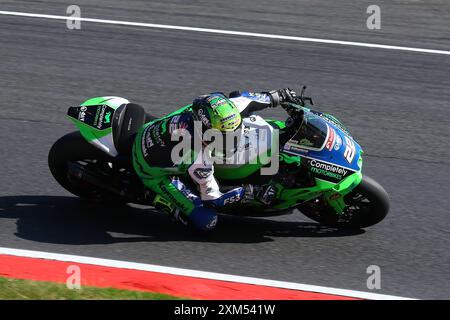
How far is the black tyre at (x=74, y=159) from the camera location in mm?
7824

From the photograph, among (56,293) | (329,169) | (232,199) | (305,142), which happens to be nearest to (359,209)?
(329,169)

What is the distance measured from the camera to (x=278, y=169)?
755 centimetres

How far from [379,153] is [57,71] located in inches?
162

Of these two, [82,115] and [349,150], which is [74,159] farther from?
[349,150]

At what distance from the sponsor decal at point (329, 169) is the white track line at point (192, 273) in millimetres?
984

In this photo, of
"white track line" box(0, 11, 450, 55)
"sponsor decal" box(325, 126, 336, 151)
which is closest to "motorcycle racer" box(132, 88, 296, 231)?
"sponsor decal" box(325, 126, 336, 151)

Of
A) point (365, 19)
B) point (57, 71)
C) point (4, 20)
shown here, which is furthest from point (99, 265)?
point (365, 19)

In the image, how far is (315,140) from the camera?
7.41m

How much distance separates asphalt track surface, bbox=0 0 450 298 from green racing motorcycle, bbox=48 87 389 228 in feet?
0.73

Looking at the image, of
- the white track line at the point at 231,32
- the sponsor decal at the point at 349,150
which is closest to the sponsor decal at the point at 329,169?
the sponsor decal at the point at 349,150

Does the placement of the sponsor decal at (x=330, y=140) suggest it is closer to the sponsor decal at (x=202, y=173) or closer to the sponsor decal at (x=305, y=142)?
the sponsor decal at (x=305, y=142)

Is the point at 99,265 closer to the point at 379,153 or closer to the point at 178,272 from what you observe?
the point at 178,272

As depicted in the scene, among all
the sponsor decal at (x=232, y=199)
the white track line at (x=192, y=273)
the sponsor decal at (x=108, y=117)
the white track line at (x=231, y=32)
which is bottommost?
the white track line at (x=192, y=273)

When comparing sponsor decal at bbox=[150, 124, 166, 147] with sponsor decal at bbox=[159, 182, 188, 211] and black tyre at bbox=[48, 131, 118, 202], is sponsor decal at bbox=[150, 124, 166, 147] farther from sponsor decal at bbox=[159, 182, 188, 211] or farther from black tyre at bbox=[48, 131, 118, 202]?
black tyre at bbox=[48, 131, 118, 202]
